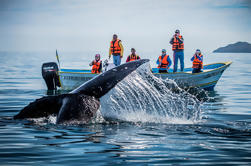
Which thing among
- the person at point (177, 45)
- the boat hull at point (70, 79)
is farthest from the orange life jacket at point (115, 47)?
the person at point (177, 45)

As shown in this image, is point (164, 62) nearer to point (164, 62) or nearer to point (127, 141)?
point (164, 62)

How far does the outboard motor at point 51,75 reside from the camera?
22.2m

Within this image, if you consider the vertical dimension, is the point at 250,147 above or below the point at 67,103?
below

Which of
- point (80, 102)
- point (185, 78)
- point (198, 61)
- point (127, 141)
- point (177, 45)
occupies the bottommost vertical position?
point (127, 141)

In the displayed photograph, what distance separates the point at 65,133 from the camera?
25.8 ft

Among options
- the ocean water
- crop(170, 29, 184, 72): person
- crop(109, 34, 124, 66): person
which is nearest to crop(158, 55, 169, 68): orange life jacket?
crop(170, 29, 184, 72): person

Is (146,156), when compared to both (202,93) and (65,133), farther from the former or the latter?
(202,93)

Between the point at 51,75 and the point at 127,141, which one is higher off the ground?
the point at 51,75

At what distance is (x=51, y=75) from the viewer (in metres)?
22.6

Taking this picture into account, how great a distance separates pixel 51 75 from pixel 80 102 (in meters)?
15.9

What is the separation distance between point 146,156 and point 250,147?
2.17 meters

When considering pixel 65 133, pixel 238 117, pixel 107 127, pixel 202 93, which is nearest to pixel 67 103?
pixel 65 133

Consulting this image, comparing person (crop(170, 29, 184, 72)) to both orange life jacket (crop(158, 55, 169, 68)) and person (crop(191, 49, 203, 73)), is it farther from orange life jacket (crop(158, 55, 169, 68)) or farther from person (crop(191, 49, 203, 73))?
person (crop(191, 49, 203, 73))

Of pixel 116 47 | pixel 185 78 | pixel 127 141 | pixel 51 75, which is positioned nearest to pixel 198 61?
pixel 185 78
